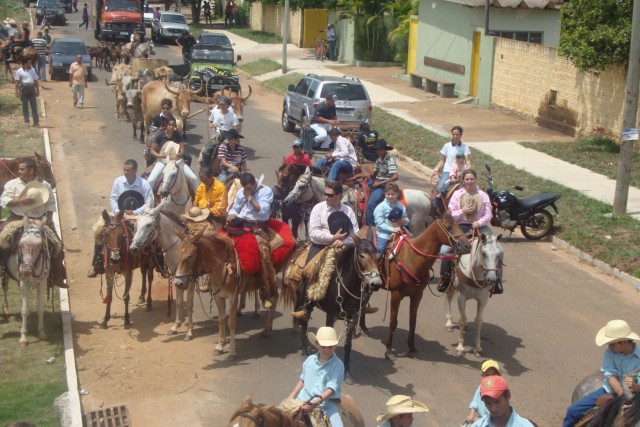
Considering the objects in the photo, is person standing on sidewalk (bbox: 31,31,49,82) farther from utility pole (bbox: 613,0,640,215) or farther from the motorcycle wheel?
utility pole (bbox: 613,0,640,215)

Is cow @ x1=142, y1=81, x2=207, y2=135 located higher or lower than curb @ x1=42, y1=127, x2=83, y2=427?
higher

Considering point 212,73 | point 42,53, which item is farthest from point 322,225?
point 42,53

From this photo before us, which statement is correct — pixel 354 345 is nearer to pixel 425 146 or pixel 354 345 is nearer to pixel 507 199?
pixel 507 199

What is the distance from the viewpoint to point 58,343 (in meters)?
12.1

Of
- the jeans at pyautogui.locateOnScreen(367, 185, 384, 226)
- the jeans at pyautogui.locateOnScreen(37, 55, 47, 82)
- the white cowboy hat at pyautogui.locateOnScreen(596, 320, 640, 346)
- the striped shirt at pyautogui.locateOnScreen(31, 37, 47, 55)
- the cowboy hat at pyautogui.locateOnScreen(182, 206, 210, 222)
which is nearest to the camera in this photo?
the white cowboy hat at pyautogui.locateOnScreen(596, 320, 640, 346)

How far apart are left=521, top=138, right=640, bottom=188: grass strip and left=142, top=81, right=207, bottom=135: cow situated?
9.56m

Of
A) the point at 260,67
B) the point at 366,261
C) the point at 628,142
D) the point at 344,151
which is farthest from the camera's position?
the point at 260,67

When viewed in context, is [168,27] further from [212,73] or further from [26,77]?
[26,77]

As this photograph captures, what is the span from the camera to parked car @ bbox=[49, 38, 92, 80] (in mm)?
38812

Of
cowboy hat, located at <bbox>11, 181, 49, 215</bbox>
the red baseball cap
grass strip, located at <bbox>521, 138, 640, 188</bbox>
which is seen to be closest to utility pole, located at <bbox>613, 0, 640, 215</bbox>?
grass strip, located at <bbox>521, 138, 640, 188</bbox>

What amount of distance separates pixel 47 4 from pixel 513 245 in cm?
5574

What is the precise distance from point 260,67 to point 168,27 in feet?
44.1

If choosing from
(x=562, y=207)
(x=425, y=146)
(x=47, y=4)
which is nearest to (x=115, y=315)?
(x=562, y=207)

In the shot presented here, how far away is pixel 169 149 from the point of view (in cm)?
1591
